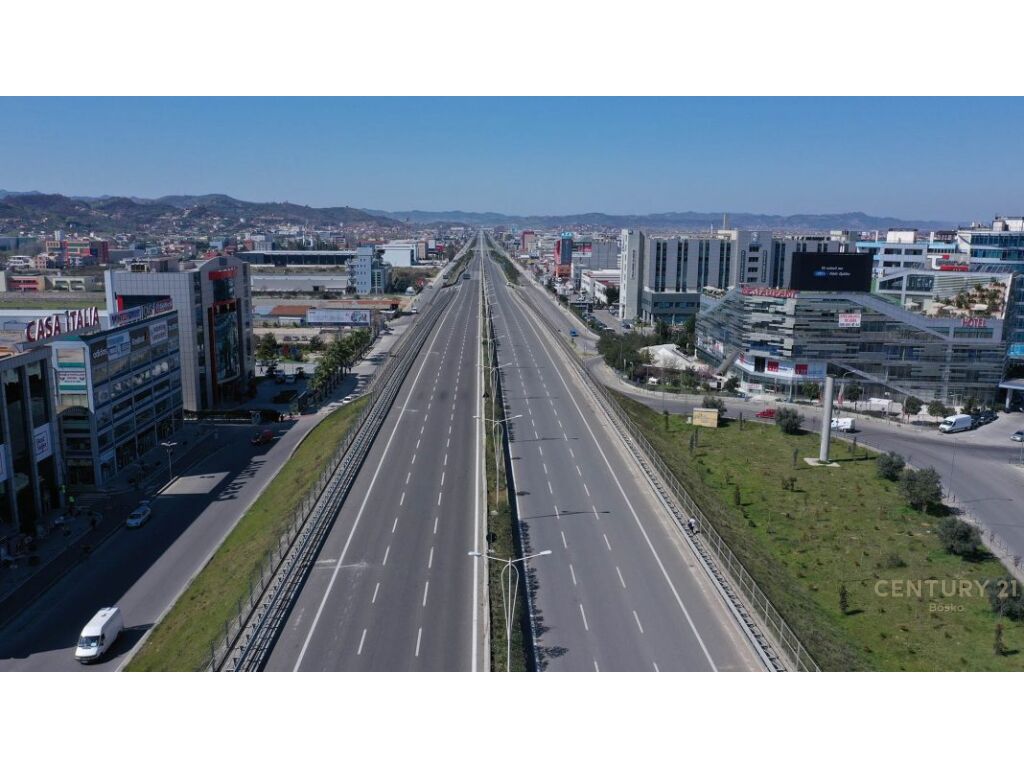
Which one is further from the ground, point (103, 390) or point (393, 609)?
point (103, 390)

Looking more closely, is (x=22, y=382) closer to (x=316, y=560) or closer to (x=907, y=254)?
(x=316, y=560)

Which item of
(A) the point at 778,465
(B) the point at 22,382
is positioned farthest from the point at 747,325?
(B) the point at 22,382

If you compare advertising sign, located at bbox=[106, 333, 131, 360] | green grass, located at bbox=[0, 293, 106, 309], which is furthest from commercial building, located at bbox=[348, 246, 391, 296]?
advertising sign, located at bbox=[106, 333, 131, 360]

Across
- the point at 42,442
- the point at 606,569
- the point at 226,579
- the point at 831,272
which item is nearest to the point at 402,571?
the point at 226,579

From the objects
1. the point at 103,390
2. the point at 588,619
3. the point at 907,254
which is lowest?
the point at 588,619

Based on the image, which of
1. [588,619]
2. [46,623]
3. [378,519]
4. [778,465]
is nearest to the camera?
[588,619]

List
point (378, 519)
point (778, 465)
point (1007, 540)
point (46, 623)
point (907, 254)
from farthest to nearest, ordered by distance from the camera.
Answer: point (907, 254) < point (778, 465) < point (1007, 540) < point (378, 519) < point (46, 623)

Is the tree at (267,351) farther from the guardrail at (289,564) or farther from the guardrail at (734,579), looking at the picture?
the guardrail at (734,579)

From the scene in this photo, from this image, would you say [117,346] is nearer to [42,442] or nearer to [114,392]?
[114,392]
